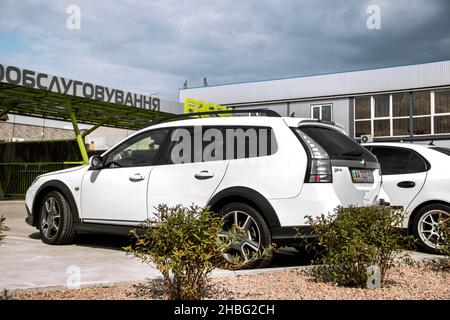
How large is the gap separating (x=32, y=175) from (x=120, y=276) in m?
17.3

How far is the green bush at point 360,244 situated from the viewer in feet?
15.0

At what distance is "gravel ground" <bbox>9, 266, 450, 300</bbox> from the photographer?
4.25 meters

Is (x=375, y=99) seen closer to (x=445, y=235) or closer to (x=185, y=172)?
(x=445, y=235)

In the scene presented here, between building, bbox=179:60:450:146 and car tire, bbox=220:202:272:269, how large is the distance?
2175 cm

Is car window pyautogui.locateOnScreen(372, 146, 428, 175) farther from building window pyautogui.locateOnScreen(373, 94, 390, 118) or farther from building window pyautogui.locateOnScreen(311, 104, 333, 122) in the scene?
building window pyautogui.locateOnScreen(311, 104, 333, 122)

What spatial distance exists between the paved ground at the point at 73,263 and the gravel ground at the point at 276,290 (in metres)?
0.28

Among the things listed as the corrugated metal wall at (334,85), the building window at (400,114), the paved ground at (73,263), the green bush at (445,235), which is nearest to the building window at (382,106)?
the building window at (400,114)

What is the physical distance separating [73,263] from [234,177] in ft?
6.66

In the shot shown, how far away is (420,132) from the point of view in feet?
87.2

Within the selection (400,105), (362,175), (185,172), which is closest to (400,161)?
(362,175)

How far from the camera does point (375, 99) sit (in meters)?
27.4

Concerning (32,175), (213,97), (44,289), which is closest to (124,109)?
(32,175)

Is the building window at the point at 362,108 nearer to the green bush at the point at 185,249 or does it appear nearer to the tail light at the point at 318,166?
the tail light at the point at 318,166

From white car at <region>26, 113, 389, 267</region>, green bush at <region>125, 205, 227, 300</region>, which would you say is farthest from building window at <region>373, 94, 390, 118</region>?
green bush at <region>125, 205, 227, 300</region>
